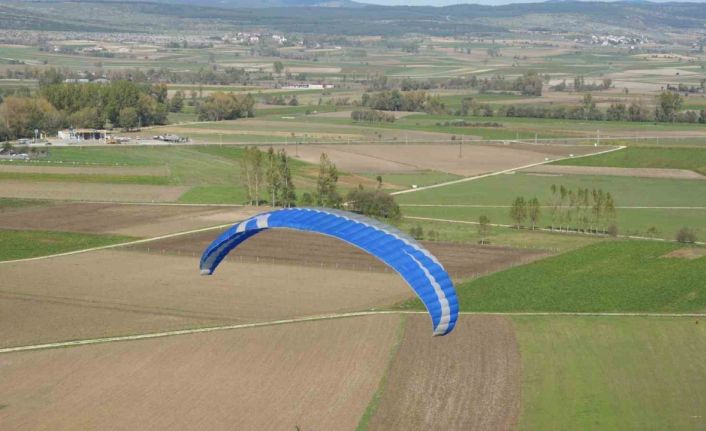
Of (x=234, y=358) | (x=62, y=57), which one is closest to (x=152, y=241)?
(x=234, y=358)

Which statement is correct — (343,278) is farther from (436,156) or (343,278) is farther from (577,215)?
(436,156)

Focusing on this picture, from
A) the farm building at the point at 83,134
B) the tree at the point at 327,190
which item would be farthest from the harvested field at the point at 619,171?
the farm building at the point at 83,134

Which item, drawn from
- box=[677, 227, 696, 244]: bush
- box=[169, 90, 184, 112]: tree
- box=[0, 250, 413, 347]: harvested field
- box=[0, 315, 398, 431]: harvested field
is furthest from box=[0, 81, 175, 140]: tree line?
box=[0, 315, 398, 431]: harvested field

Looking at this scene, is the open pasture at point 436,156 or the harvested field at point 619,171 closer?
the harvested field at point 619,171

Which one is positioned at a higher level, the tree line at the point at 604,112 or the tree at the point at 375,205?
the tree at the point at 375,205

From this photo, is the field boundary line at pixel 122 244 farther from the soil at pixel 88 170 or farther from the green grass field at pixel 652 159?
the green grass field at pixel 652 159

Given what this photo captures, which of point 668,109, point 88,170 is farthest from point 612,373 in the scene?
point 668,109

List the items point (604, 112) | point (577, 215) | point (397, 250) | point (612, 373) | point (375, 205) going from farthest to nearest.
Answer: point (604, 112) < point (577, 215) < point (375, 205) < point (612, 373) < point (397, 250)
